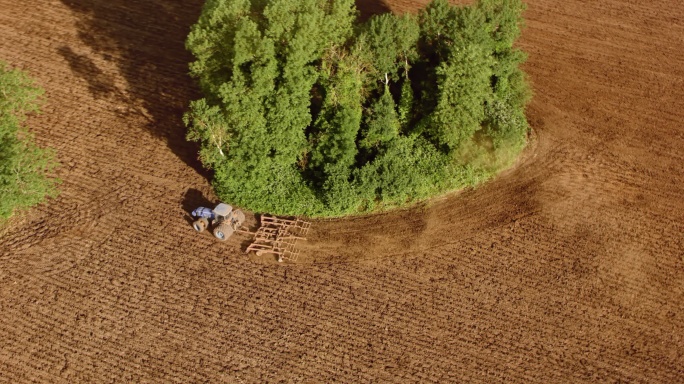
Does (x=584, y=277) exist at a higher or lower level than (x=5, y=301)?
higher

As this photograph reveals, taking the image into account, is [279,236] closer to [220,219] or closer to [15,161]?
[220,219]

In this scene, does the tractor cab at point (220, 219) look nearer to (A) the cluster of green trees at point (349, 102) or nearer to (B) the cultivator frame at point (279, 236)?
(B) the cultivator frame at point (279, 236)

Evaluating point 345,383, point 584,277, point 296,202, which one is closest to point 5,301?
point 296,202

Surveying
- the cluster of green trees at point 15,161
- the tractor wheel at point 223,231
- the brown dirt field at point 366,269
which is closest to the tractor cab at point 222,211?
the tractor wheel at point 223,231

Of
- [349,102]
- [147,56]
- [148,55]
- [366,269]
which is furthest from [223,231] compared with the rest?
[148,55]

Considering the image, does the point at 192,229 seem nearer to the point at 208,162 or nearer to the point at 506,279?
the point at 208,162
